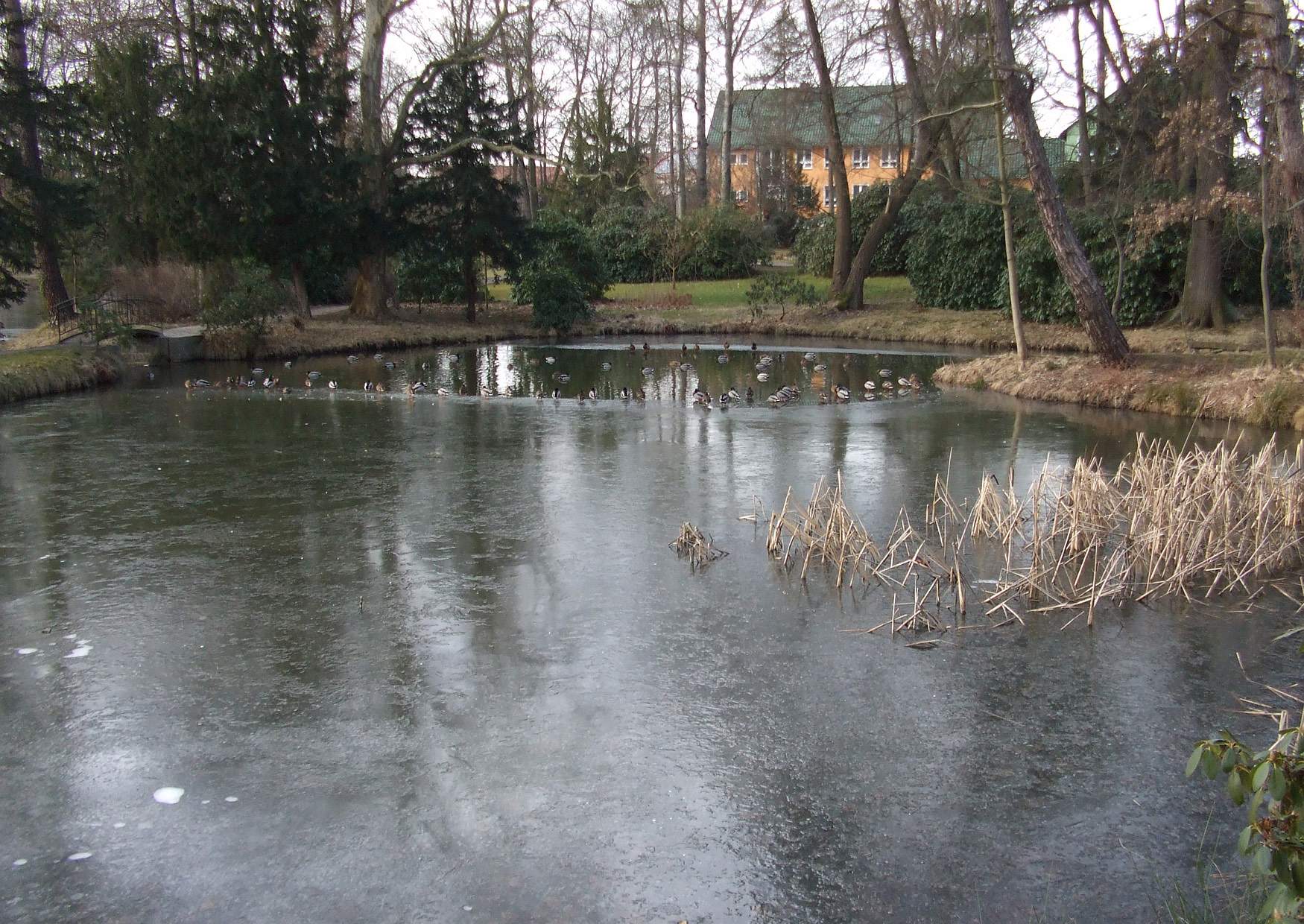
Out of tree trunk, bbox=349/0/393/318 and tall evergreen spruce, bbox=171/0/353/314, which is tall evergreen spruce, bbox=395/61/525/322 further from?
tall evergreen spruce, bbox=171/0/353/314

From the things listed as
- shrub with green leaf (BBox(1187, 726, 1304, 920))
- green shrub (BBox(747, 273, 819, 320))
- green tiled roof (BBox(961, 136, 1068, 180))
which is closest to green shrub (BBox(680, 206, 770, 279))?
green shrub (BBox(747, 273, 819, 320))

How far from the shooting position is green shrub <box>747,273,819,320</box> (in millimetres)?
31469

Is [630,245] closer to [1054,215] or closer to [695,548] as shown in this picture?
[1054,215]

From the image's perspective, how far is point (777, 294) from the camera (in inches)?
1244

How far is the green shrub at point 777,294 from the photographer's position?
103ft

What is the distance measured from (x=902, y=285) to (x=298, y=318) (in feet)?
62.5

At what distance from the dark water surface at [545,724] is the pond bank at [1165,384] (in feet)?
18.3

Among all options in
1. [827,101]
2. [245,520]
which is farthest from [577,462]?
[827,101]

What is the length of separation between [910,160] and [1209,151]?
43.5ft

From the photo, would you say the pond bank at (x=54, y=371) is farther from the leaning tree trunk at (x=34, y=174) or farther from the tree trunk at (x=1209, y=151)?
the tree trunk at (x=1209, y=151)

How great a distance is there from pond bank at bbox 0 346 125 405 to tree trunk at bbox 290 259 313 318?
7.26 meters

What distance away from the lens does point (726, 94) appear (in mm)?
45188

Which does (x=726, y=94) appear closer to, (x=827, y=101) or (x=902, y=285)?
(x=902, y=285)

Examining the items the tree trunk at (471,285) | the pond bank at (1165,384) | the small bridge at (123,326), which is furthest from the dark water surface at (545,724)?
the tree trunk at (471,285)
